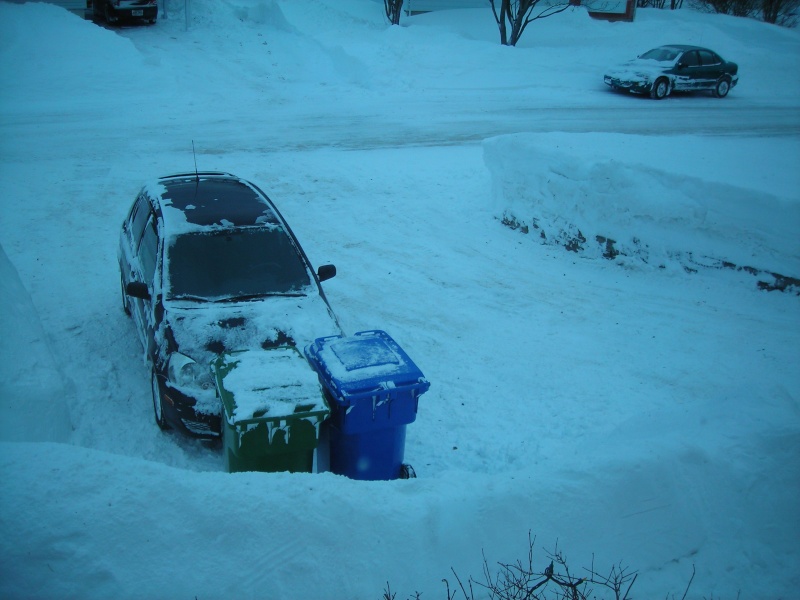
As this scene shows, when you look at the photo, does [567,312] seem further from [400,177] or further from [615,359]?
[400,177]

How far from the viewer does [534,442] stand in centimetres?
548

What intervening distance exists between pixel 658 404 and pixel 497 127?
33.7 feet

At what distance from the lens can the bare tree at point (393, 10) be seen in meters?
25.2

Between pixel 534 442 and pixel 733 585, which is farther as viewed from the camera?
pixel 534 442

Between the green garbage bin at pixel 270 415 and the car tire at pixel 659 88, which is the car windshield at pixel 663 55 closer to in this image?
the car tire at pixel 659 88

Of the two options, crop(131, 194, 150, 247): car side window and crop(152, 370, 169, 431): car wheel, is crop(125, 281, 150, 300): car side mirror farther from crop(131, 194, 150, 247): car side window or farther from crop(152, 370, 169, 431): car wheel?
crop(131, 194, 150, 247): car side window

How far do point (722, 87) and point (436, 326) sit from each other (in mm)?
17014

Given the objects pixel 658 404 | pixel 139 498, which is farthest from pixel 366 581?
pixel 658 404

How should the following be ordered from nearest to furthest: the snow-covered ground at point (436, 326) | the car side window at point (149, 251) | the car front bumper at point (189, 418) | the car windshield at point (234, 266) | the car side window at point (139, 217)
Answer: the snow-covered ground at point (436, 326)
the car front bumper at point (189, 418)
the car windshield at point (234, 266)
the car side window at point (149, 251)
the car side window at point (139, 217)

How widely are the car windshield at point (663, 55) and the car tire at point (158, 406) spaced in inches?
733

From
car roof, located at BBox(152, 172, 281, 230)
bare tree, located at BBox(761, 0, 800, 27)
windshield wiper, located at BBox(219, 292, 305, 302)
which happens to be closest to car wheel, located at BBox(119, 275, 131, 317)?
car roof, located at BBox(152, 172, 281, 230)

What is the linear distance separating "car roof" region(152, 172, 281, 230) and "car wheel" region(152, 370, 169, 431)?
155 cm

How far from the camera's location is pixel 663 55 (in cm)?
1939

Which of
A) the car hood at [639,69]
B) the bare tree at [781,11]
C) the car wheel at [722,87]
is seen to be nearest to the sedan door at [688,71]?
the car hood at [639,69]
